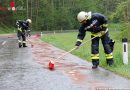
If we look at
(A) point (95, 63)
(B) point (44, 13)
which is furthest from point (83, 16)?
(B) point (44, 13)

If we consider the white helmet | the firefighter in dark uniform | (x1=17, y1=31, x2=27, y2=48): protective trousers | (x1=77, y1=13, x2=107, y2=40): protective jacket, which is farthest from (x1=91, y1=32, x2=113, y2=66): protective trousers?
(x1=17, y1=31, x2=27, y2=48): protective trousers

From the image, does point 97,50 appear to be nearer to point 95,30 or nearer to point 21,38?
point 95,30

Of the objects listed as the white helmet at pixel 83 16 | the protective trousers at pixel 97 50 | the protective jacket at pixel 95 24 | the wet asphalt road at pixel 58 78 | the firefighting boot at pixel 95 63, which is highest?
the white helmet at pixel 83 16

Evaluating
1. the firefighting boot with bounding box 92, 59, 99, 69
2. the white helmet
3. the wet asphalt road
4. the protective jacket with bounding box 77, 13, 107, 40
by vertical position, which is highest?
the white helmet

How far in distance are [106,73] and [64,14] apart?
69438mm

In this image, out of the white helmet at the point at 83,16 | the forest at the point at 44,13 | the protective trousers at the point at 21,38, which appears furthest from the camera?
the forest at the point at 44,13

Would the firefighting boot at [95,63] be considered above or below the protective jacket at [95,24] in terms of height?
below

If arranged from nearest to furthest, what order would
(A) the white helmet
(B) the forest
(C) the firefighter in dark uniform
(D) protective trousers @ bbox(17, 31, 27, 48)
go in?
(A) the white helmet < (C) the firefighter in dark uniform < (D) protective trousers @ bbox(17, 31, 27, 48) < (B) the forest

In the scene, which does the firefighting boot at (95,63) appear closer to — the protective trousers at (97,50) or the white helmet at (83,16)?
the protective trousers at (97,50)

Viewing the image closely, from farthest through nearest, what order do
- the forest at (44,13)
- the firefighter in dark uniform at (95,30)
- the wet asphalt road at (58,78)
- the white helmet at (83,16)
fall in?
the forest at (44,13) < the firefighter in dark uniform at (95,30) < the white helmet at (83,16) < the wet asphalt road at (58,78)

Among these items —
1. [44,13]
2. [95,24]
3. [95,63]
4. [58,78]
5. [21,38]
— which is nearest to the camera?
[58,78]

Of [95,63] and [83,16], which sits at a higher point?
[83,16]

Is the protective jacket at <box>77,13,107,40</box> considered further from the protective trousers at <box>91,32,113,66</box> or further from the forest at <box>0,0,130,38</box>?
the forest at <box>0,0,130,38</box>

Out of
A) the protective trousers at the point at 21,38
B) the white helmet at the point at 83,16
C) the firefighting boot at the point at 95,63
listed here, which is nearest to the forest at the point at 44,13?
the protective trousers at the point at 21,38
